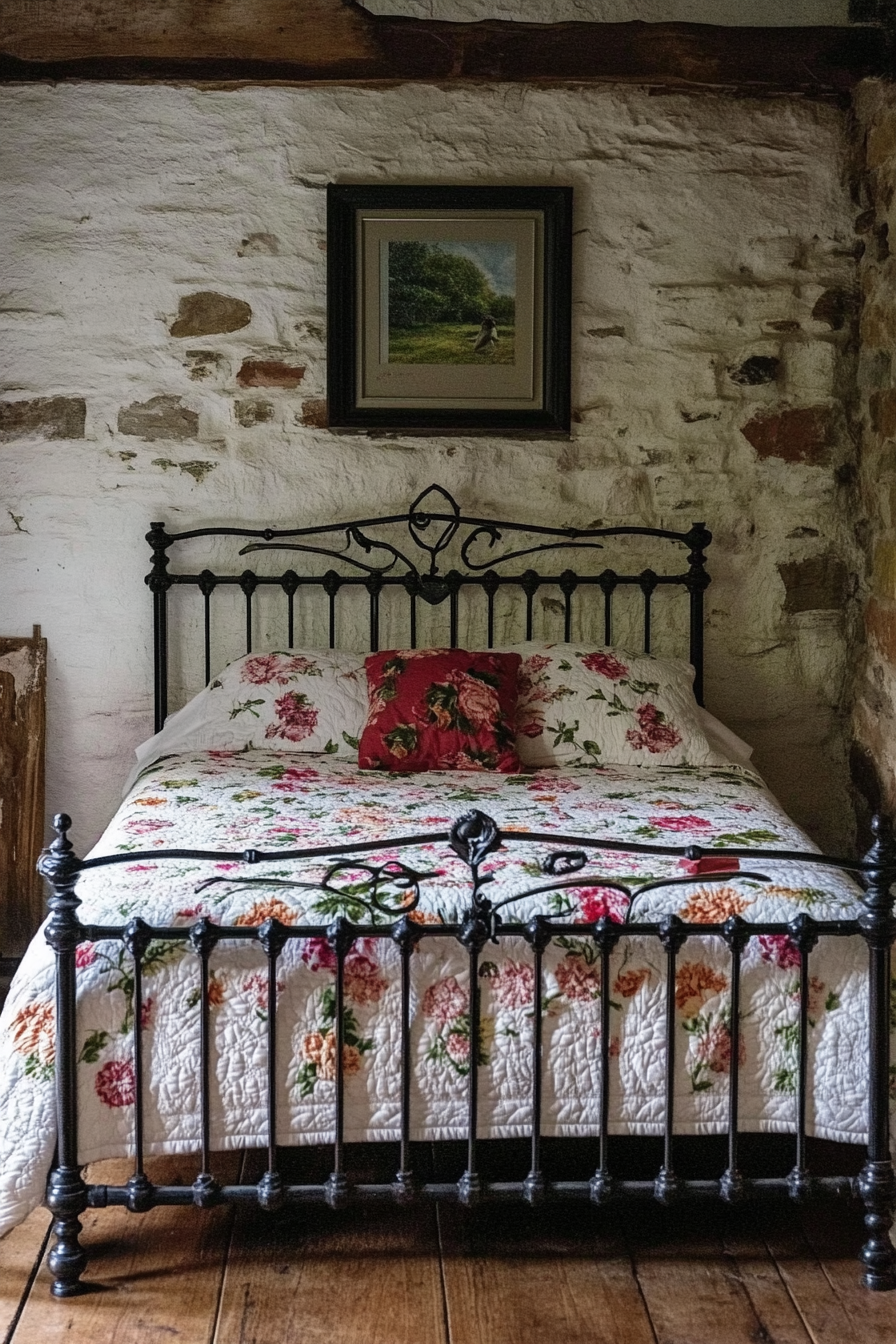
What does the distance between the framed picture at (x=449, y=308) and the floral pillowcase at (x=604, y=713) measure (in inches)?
30.0

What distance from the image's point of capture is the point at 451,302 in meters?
3.88

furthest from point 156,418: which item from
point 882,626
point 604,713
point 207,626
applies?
point 882,626

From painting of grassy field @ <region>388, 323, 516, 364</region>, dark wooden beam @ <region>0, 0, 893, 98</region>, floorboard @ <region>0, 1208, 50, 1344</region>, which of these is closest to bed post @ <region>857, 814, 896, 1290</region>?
floorboard @ <region>0, 1208, 50, 1344</region>

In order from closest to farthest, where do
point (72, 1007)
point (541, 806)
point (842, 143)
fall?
1. point (72, 1007)
2. point (541, 806)
3. point (842, 143)

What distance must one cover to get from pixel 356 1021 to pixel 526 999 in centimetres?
27

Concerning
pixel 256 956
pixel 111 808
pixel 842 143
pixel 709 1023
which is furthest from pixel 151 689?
pixel 842 143

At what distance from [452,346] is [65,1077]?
242 cm

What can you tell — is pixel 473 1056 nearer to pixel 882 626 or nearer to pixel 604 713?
pixel 604 713

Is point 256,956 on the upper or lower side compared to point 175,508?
lower

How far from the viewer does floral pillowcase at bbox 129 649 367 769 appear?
347cm

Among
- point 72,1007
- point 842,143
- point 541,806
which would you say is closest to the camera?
point 72,1007

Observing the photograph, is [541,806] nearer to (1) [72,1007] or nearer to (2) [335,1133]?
(2) [335,1133]

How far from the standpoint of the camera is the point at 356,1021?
7.21 feet

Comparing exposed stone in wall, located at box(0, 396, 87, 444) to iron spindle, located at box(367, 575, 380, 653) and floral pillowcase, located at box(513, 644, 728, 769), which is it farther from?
floral pillowcase, located at box(513, 644, 728, 769)
